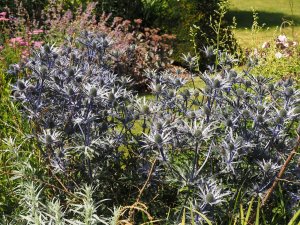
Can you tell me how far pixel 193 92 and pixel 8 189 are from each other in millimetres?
1415

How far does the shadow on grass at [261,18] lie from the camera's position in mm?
16469

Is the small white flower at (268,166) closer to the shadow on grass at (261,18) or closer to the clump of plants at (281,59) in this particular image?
the clump of plants at (281,59)

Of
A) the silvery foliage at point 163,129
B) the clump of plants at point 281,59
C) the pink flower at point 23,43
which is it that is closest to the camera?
the silvery foliage at point 163,129

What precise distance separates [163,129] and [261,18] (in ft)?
51.5

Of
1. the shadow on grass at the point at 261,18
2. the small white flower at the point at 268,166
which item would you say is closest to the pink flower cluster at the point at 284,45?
the small white flower at the point at 268,166

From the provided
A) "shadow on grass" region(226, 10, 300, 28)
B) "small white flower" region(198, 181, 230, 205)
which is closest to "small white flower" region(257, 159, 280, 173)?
"small white flower" region(198, 181, 230, 205)

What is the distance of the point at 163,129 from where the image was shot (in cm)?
269

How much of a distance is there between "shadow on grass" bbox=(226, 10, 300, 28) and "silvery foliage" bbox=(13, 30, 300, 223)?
520 inches

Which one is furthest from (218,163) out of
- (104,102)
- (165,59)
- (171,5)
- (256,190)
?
(171,5)

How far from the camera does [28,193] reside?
2732 mm

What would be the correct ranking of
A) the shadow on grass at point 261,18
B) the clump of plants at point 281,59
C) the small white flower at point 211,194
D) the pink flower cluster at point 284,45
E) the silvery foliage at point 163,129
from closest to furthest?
1. the small white flower at point 211,194
2. the silvery foliage at point 163,129
3. the clump of plants at point 281,59
4. the pink flower cluster at point 284,45
5. the shadow on grass at point 261,18

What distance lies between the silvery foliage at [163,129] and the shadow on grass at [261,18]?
13203mm

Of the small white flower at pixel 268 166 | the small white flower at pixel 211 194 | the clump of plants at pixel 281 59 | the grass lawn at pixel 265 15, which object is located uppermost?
the small white flower at pixel 268 166

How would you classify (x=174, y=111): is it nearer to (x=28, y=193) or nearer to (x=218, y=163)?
(x=218, y=163)
